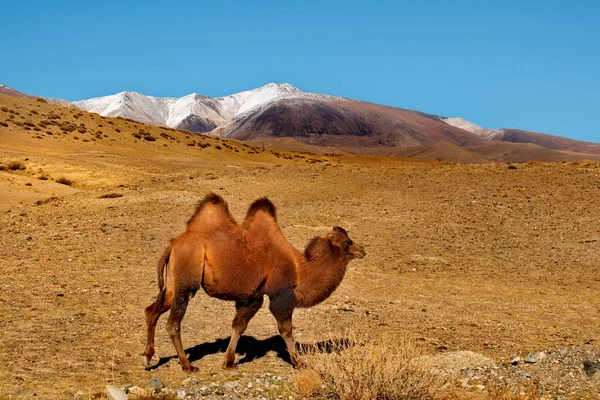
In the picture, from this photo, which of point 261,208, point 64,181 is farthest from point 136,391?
point 64,181

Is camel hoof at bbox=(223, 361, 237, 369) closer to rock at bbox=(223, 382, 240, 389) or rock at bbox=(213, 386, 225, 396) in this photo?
rock at bbox=(223, 382, 240, 389)

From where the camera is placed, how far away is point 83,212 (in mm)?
24469

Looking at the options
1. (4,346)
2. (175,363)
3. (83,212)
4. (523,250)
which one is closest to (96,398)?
(175,363)

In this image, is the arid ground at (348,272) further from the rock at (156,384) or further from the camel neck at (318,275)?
the camel neck at (318,275)

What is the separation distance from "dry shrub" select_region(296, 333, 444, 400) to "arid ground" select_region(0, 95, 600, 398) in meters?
0.56

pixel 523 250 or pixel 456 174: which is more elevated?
pixel 456 174

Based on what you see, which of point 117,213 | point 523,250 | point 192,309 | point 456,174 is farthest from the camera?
point 456,174

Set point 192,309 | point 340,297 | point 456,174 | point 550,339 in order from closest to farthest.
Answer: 1. point 550,339
2. point 192,309
3. point 340,297
4. point 456,174

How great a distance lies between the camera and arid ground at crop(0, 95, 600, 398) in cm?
1038

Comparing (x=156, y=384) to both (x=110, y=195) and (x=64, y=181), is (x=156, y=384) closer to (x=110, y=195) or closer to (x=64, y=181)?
(x=110, y=195)

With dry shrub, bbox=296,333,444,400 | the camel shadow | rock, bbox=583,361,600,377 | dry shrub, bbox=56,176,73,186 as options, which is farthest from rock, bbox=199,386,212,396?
dry shrub, bbox=56,176,73,186

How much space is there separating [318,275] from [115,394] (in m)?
3.43

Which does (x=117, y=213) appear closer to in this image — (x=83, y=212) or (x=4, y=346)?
(x=83, y=212)

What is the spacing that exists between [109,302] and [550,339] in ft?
26.5
